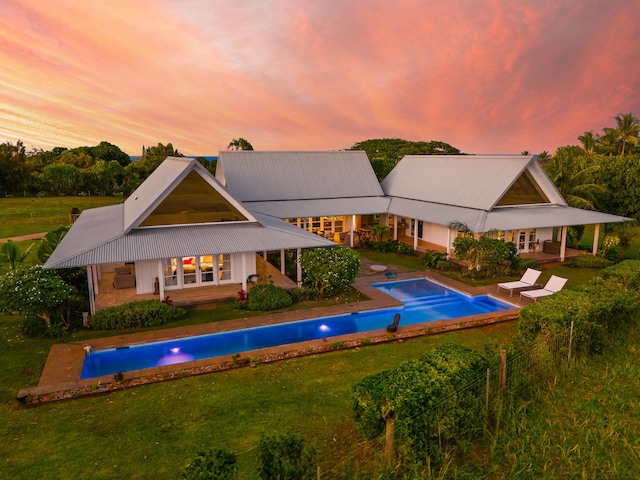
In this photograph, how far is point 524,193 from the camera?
83.8ft

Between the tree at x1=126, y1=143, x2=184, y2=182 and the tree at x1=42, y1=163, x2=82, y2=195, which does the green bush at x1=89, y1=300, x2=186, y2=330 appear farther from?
the tree at x1=42, y1=163, x2=82, y2=195

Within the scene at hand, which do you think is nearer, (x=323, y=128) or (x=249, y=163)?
(x=249, y=163)

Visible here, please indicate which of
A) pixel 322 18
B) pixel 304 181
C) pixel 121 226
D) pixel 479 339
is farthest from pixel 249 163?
pixel 479 339

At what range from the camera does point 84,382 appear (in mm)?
10961

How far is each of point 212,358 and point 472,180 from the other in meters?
20.4

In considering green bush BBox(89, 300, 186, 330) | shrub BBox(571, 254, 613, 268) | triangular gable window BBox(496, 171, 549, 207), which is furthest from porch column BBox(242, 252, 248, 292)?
shrub BBox(571, 254, 613, 268)

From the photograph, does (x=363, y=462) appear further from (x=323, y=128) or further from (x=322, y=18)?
(x=323, y=128)

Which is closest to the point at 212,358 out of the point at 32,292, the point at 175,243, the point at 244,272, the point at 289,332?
the point at 289,332

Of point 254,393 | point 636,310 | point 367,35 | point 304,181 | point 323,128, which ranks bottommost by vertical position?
point 254,393

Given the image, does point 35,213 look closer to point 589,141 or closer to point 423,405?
point 423,405

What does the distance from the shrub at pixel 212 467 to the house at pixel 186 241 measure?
36.0 ft

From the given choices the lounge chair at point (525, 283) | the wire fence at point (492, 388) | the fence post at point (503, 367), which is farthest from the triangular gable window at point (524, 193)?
the fence post at point (503, 367)

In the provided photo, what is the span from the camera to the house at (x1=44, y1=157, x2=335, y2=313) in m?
16.5

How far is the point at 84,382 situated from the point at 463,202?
21.6m
